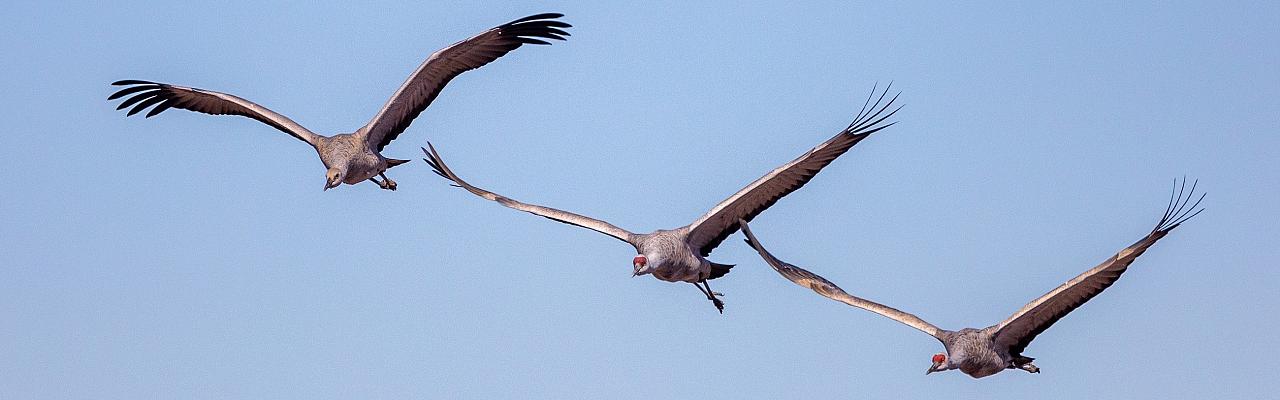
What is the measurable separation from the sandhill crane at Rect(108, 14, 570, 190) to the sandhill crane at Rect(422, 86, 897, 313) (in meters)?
1.83

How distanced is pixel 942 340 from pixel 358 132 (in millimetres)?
7790

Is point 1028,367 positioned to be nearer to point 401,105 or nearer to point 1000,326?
point 1000,326

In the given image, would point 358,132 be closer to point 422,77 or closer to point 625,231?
point 422,77

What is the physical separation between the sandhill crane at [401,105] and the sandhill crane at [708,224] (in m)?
1.83

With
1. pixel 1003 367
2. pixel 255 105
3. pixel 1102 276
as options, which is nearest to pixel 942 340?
pixel 1003 367

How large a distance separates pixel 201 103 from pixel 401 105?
10.8ft

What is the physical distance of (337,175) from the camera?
2031cm

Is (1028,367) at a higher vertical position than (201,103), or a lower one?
lower

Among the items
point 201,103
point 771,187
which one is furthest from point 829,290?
point 201,103

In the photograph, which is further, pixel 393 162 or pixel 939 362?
pixel 393 162

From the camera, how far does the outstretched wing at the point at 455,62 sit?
20469 millimetres

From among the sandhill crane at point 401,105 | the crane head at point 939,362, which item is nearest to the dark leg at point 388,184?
the sandhill crane at point 401,105

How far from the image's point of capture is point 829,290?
18.6 m

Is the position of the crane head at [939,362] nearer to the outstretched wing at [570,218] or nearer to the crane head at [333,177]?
the outstretched wing at [570,218]
